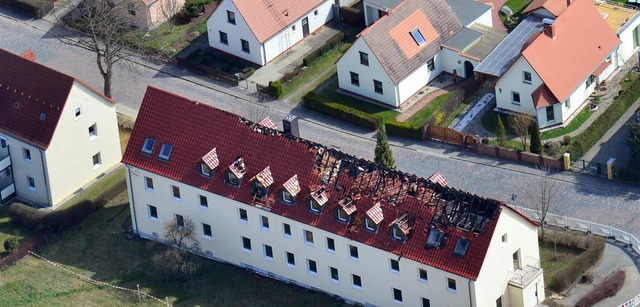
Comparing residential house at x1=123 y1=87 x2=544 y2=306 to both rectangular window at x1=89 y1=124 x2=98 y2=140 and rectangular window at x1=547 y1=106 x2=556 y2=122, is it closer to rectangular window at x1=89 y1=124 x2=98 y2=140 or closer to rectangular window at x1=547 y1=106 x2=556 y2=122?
rectangular window at x1=89 y1=124 x2=98 y2=140

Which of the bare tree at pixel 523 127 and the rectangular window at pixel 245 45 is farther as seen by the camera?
the rectangular window at pixel 245 45

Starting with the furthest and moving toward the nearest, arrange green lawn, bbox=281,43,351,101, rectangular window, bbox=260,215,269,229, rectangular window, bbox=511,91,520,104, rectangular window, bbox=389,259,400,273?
1. green lawn, bbox=281,43,351,101
2. rectangular window, bbox=511,91,520,104
3. rectangular window, bbox=260,215,269,229
4. rectangular window, bbox=389,259,400,273

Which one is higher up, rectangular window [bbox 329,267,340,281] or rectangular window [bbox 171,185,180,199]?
rectangular window [bbox 171,185,180,199]

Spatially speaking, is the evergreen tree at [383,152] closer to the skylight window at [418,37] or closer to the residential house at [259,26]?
the skylight window at [418,37]

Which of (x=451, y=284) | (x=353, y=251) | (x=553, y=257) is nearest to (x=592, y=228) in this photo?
(x=553, y=257)

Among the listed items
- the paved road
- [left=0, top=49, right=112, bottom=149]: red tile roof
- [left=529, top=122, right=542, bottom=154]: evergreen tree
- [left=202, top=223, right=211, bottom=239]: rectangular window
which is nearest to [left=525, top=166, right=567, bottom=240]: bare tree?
the paved road

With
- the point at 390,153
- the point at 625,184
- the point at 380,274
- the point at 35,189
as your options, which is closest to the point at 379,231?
the point at 380,274

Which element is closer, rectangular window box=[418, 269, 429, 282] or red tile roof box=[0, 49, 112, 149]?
rectangular window box=[418, 269, 429, 282]

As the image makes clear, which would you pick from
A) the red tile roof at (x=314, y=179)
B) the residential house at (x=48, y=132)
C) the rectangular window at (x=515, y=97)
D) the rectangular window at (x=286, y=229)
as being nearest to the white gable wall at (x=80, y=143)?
the residential house at (x=48, y=132)
